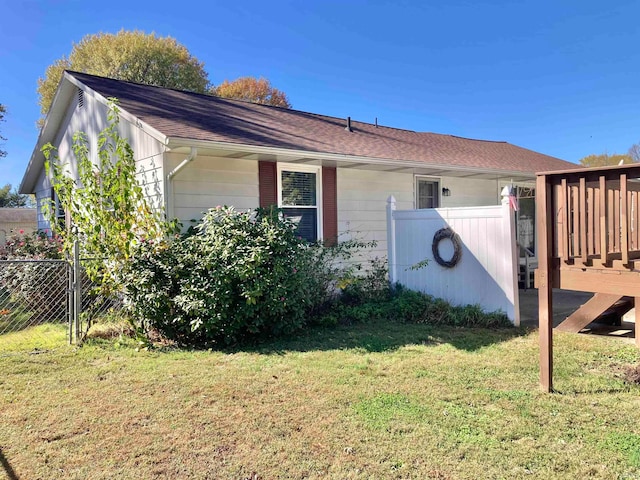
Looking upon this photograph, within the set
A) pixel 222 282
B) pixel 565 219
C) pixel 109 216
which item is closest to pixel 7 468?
pixel 222 282

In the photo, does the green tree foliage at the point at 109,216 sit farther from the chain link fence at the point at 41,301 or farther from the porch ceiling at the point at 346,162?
the porch ceiling at the point at 346,162

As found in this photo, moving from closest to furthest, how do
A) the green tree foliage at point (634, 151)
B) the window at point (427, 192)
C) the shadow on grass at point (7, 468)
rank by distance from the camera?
1. the shadow on grass at point (7, 468)
2. the window at point (427, 192)
3. the green tree foliage at point (634, 151)

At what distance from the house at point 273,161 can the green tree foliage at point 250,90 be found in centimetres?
1984

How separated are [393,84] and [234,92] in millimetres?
11842

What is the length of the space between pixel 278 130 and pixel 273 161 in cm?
99

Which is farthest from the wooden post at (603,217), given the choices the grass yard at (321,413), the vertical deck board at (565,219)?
the grass yard at (321,413)

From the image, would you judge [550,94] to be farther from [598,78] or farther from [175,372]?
[175,372]

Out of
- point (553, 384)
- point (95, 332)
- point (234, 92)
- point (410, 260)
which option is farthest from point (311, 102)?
point (553, 384)

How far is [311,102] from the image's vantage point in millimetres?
28188

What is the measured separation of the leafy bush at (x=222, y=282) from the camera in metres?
5.40

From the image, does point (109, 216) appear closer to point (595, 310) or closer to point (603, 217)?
point (603, 217)

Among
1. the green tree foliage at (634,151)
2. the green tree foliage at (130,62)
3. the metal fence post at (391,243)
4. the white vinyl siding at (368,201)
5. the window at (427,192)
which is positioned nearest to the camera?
the metal fence post at (391,243)

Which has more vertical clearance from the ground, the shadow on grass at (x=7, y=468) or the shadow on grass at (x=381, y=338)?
the shadow on grass at (x=381, y=338)

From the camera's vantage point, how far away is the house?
680 centimetres
